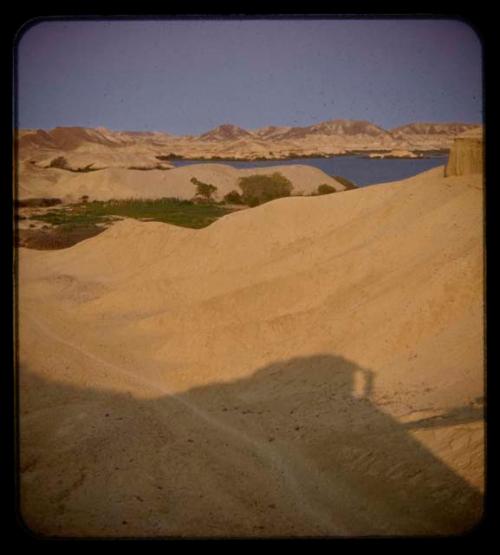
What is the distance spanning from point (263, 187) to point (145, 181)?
16.4 ft

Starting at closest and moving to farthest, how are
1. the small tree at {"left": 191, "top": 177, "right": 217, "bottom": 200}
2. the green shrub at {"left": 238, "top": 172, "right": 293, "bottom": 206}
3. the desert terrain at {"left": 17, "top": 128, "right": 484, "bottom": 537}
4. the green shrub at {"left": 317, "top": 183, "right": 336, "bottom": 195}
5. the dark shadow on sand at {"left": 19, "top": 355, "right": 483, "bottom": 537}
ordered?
the dark shadow on sand at {"left": 19, "top": 355, "right": 483, "bottom": 537}, the desert terrain at {"left": 17, "top": 128, "right": 484, "bottom": 537}, the green shrub at {"left": 317, "top": 183, "right": 336, "bottom": 195}, the green shrub at {"left": 238, "top": 172, "right": 293, "bottom": 206}, the small tree at {"left": 191, "top": 177, "right": 217, "bottom": 200}

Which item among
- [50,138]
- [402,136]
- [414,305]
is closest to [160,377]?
[414,305]

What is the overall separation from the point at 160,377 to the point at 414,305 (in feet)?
11.6

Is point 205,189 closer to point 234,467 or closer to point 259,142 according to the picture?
point 259,142

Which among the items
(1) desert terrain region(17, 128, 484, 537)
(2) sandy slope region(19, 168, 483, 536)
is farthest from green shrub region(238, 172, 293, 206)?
(2) sandy slope region(19, 168, 483, 536)

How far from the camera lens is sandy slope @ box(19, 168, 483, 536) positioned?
5.44m

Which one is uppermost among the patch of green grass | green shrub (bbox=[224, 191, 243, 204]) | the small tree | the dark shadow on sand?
the small tree

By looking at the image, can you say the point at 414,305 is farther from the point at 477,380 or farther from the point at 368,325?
the point at 477,380

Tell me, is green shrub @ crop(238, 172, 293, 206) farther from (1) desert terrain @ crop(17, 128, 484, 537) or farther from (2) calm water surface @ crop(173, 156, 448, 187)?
(1) desert terrain @ crop(17, 128, 484, 537)

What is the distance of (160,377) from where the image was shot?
8.89 meters

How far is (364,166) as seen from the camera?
19.0 m

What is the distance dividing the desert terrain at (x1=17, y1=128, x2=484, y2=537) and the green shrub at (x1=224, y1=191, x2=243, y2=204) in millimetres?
6548

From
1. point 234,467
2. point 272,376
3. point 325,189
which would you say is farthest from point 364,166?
point 234,467

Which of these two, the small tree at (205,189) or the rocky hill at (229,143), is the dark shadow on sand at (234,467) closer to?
the rocky hill at (229,143)
